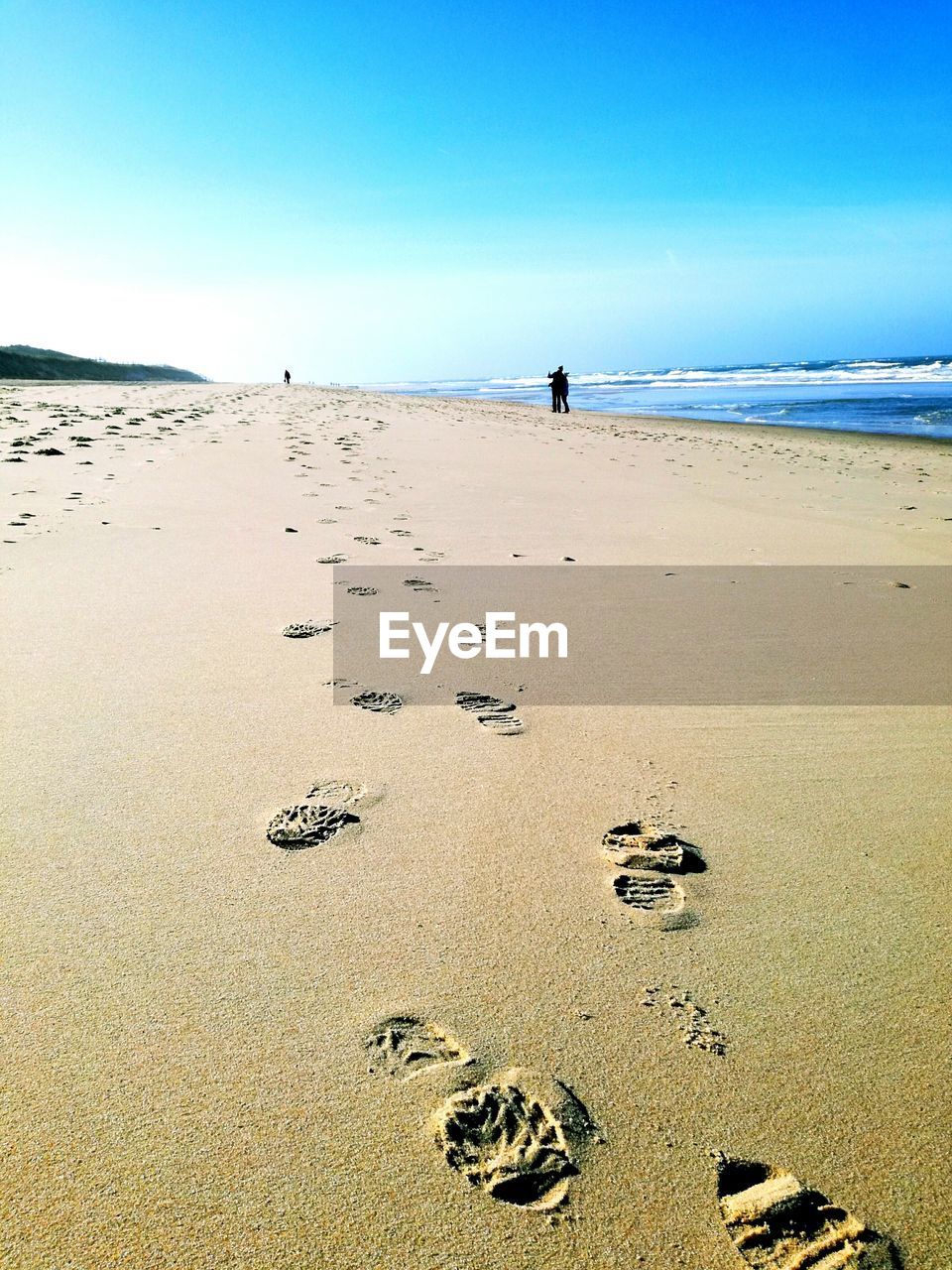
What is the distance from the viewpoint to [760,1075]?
119 centimetres

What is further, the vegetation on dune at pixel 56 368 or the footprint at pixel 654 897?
the vegetation on dune at pixel 56 368

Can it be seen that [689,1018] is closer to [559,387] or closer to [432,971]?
[432,971]

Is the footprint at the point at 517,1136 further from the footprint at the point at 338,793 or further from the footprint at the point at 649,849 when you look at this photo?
the footprint at the point at 338,793

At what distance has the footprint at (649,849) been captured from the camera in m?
1.68

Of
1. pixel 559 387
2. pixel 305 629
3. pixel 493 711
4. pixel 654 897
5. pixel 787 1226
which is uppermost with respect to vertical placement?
pixel 559 387

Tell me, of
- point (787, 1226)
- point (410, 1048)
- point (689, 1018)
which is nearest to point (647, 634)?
point (689, 1018)

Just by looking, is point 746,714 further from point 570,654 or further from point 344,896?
point 344,896

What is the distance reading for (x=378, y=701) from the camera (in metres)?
2.47

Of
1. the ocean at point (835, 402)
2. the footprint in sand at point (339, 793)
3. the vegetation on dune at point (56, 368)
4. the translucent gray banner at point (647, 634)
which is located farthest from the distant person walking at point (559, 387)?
the vegetation on dune at point (56, 368)

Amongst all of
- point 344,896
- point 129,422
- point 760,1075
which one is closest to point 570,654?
point 344,896

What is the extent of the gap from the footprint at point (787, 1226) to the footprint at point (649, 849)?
2.15 feet

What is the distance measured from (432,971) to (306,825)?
1.75 feet

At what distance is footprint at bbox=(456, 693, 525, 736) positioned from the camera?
2332mm

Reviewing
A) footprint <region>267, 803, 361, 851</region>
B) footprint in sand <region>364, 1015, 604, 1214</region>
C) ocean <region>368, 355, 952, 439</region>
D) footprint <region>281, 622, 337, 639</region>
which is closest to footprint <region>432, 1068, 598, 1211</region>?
footprint in sand <region>364, 1015, 604, 1214</region>
